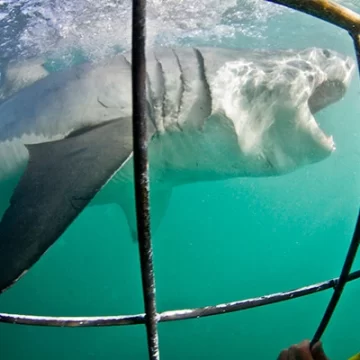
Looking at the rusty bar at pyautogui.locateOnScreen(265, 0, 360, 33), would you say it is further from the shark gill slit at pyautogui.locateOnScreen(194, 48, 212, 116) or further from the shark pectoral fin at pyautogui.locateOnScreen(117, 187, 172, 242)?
the shark pectoral fin at pyautogui.locateOnScreen(117, 187, 172, 242)

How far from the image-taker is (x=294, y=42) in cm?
853

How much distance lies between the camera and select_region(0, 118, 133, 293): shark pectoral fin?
1742 millimetres

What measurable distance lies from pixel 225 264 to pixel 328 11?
47.7 meters

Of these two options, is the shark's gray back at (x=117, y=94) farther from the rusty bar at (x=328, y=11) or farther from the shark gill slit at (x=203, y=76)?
the rusty bar at (x=328, y=11)

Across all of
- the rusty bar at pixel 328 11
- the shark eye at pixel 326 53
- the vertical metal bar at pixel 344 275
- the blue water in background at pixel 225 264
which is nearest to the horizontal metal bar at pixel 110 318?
the vertical metal bar at pixel 344 275

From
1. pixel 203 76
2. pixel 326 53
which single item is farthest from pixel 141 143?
pixel 326 53

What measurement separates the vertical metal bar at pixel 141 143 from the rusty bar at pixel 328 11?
295 mm

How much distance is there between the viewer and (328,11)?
34.2 inches

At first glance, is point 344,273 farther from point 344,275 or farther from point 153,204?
point 153,204

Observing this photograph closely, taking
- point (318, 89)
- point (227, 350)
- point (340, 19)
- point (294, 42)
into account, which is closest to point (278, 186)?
point (227, 350)

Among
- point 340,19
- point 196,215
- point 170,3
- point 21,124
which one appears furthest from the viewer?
point 196,215

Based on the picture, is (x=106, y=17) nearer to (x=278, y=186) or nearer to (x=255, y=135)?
(x=255, y=135)

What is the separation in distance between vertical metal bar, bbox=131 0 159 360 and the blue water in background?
7.58 meters

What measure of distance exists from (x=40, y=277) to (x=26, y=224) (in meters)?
33.3
